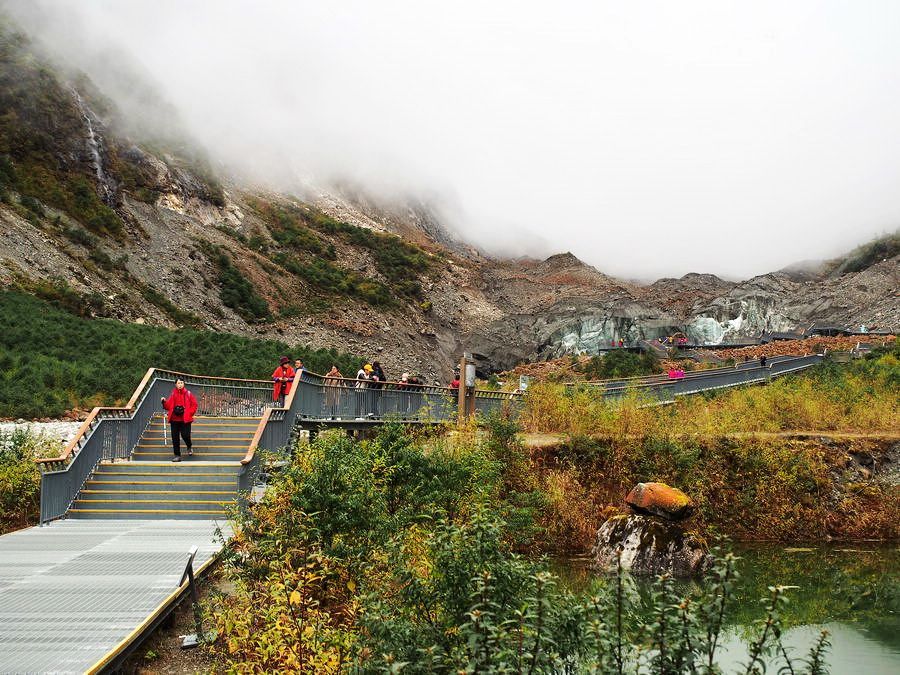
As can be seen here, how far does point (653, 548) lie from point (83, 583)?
10.5 m

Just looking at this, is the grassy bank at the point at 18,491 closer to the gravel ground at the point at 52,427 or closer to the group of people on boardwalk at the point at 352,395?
the group of people on boardwalk at the point at 352,395

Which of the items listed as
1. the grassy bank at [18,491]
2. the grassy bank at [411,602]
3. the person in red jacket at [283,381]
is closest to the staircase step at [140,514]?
the grassy bank at [18,491]

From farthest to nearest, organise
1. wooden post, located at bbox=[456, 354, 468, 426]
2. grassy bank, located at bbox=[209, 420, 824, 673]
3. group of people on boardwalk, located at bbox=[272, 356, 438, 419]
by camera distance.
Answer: group of people on boardwalk, located at bbox=[272, 356, 438, 419], wooden post, located at bbox=[456, 354, 468, 426], grassy bank, located at bbox=[209, 420, 824, 673]

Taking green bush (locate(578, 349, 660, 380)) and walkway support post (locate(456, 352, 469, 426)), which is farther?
green bush (locate(578, 349, 660, 380))

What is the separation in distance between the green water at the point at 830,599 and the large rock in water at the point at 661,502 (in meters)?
1.48

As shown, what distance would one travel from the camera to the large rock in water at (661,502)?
14.9 metres

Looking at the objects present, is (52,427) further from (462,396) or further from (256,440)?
(462,396)

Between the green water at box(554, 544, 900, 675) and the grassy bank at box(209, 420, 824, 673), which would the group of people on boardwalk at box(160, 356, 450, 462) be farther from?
the grassy bank at box(209, 420, 824, 673)

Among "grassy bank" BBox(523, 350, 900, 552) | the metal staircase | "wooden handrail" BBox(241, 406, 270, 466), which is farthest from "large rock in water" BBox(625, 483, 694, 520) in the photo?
the metal staircase

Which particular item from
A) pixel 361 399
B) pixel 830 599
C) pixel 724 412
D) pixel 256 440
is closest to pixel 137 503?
pixel 256 440

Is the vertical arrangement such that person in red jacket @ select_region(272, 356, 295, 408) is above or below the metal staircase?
above

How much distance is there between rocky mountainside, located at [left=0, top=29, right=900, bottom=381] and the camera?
48094mm

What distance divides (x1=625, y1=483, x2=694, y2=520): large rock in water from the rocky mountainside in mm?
34054

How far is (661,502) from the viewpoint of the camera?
14977 millimetres
